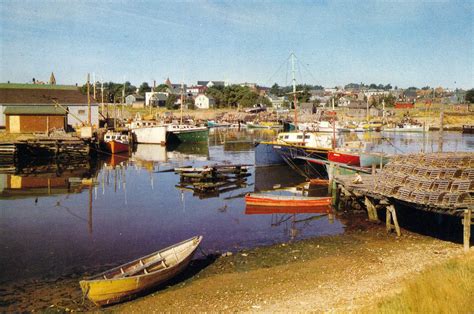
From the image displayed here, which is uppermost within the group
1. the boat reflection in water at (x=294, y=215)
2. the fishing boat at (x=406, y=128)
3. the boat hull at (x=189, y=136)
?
the fishing boat at (x=406, y=128)

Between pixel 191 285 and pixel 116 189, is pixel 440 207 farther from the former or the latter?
pixel 116 189

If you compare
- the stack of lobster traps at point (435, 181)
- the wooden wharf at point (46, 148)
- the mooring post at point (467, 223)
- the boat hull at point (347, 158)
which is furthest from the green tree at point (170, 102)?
the mooring post at point (467, 223)

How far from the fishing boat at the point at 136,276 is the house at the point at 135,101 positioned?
452 feet

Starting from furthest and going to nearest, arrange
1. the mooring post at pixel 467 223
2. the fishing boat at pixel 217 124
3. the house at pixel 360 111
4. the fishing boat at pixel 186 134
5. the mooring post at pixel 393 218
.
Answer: the house at pixel 360 111 → the fishing boat at pixel 217 124 → the fishing boat at pixel 186 134 → the mooring post at pixel 393 218 → the mooring post at pixel 467 223

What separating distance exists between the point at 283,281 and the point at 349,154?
25.8m

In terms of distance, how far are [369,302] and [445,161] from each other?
1091 centimetres

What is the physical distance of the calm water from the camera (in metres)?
21.3

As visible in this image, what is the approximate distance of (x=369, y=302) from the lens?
14.4 metres

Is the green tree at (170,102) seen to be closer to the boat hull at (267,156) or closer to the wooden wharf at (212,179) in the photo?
the boat hull at (267,156)

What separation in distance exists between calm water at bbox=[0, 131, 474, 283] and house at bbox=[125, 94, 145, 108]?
109 m

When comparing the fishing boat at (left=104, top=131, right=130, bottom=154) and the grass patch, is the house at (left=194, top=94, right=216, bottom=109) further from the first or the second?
the grass patch

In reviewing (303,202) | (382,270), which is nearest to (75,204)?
(303,202)

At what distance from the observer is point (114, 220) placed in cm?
2764

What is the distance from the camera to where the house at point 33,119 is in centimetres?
6481
